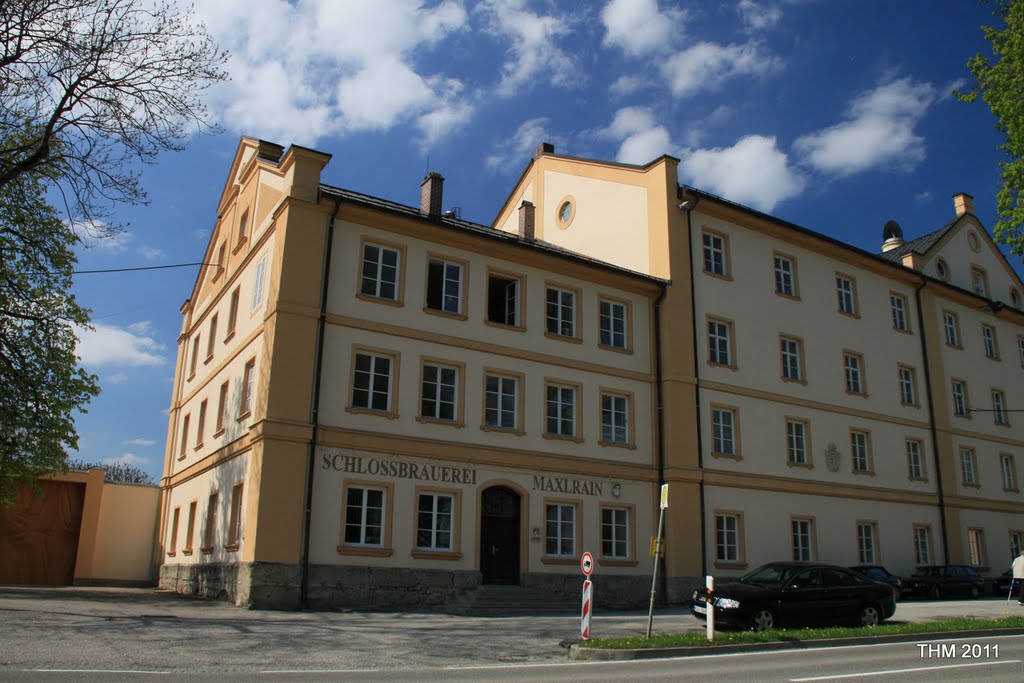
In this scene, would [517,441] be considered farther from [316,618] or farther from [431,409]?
[316,618]

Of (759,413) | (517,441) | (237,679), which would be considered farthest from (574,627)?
(759,413)

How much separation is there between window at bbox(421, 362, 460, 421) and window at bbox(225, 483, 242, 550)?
16.4ft

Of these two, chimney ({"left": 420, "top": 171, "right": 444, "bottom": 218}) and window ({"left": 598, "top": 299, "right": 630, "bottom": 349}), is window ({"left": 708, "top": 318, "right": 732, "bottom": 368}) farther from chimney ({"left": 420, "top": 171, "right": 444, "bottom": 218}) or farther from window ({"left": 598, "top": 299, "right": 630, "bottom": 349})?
chimney ({"left": 420, "top": 171, "right": 444, "bottom": 218})

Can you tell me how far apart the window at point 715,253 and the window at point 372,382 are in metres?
11.9

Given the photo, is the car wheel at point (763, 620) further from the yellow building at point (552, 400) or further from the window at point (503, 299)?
the window at point (503, 299)

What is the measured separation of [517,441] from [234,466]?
740cm

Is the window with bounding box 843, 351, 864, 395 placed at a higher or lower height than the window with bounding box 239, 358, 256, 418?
higher

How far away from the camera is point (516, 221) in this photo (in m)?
36.3

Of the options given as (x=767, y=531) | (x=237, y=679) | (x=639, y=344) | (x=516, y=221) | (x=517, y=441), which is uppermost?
(x=516, y=221)

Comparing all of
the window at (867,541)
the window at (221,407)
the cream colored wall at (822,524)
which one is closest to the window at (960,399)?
the cream colored wall at (822,524)

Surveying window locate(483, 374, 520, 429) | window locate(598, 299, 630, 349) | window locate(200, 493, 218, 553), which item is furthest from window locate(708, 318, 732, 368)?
window locate(200, 493, 218, 553)

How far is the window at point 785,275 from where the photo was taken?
30.4 meters

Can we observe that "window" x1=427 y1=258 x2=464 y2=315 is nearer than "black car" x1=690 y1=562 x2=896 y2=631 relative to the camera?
No

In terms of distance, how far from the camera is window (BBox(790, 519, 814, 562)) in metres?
28.0
